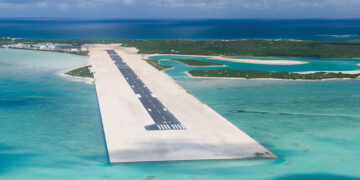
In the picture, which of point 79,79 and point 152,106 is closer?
point 152,106

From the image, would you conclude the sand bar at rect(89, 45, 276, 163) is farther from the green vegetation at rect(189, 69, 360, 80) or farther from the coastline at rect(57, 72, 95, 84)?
the green vegetation at rect(189, 69, 360, 80)

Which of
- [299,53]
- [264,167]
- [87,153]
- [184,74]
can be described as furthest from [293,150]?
[299,53]

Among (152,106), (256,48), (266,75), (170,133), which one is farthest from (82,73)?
(256,48)

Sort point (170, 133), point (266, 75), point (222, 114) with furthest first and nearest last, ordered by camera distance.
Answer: point (266, 75) < point (222, 114) < point (170, 133)

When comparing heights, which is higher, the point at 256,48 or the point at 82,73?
the point at 256,48

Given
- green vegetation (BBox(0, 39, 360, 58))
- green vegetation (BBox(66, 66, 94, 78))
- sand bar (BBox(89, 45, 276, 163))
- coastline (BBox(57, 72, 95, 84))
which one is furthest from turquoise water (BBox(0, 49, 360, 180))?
green vegetation (BBox(0, 39, 360, 58))

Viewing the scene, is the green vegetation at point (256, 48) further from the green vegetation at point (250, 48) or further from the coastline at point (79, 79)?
the coastline at point (79, 79)

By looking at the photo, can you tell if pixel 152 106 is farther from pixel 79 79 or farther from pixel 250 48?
pixel 250 48
